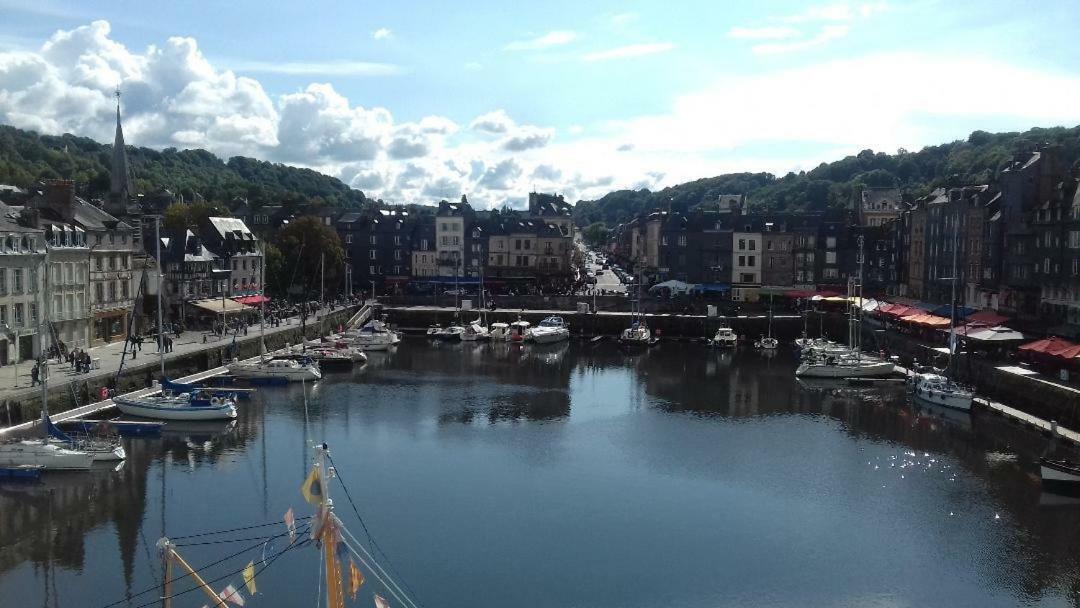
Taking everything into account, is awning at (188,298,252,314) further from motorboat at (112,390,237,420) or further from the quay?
motorboat at (112,390,237,420)

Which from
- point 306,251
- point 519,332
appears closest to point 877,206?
point 519,332

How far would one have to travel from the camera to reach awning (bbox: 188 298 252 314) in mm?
71375

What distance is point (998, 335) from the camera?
55875mm

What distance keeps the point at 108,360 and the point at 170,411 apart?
9269 mm

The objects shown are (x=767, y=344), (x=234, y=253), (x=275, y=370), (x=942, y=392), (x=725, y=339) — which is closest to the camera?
(x=942, y=392)

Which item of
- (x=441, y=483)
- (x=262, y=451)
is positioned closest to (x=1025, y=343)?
(x=441, y=483)

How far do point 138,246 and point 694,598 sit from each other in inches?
2032

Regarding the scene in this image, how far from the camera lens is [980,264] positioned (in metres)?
69.7

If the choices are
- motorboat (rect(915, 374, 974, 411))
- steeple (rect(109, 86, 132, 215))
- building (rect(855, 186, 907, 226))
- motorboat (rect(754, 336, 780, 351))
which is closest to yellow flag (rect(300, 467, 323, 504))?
motorboat (rect(915, 374, 974, 411))

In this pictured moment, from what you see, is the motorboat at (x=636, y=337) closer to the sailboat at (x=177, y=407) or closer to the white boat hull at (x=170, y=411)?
the sailboat at (x=177, y=407)

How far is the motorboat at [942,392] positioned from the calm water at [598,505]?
1147 mm

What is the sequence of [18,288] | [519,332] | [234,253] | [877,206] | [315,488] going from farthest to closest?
[877,206] < [519,332] < [234,253] < [18,288] < [315,488]

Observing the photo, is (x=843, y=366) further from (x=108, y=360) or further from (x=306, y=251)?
(x=306, y=251)

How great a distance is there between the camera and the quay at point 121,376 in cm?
4044
